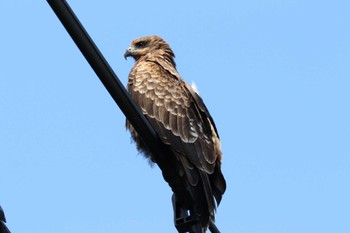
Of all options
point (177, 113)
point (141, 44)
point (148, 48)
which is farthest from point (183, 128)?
point (141, 44)

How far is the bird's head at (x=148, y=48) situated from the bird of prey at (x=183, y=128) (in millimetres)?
446

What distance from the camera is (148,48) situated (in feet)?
36.3

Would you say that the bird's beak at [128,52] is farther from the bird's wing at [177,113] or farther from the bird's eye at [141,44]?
the bird's wing at [177,113]

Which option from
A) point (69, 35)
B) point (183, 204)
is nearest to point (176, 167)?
point (183, 204)

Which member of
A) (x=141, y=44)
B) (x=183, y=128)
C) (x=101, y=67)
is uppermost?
(x=141, y=44)

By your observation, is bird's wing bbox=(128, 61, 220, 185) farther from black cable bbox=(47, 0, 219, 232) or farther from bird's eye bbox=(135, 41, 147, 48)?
bird's eye bbox=(135, 41, 147, 48)

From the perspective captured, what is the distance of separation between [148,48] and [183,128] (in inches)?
110

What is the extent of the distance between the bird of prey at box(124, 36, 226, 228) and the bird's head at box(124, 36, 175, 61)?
45cm

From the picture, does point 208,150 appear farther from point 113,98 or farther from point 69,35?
point 69,35

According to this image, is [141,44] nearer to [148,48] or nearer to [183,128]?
[148,48]

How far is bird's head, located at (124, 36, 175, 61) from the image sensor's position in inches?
429

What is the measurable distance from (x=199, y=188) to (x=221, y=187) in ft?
1.57

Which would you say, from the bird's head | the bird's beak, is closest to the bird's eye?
the bird's head

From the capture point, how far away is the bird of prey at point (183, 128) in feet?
24.7
